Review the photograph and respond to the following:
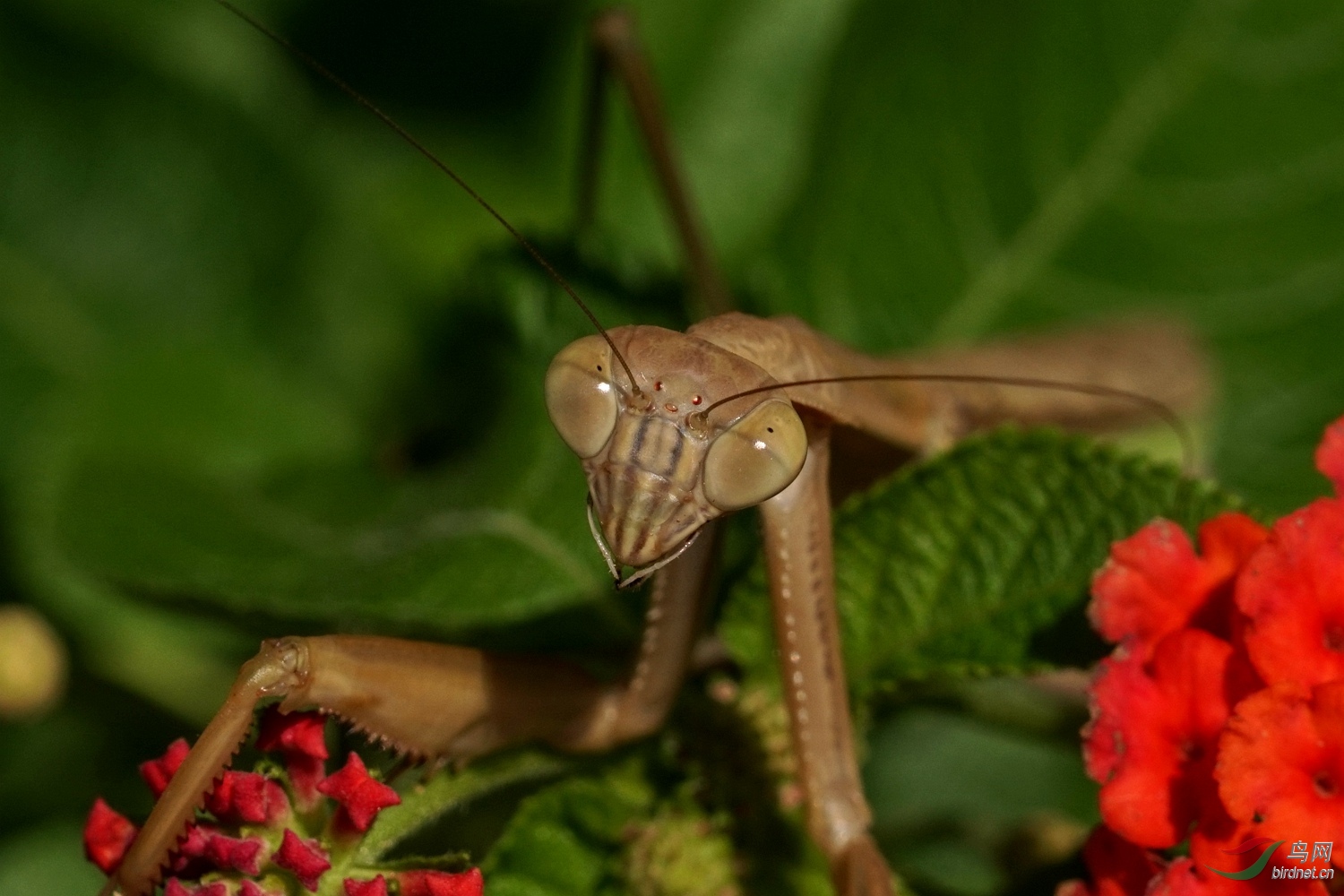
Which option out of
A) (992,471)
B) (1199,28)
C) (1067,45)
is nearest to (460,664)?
(992,471)

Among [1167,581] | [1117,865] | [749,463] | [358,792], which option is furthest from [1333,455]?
[358,792]

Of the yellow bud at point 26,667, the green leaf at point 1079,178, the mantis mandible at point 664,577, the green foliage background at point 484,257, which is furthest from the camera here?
the green leaf at point 1079,178

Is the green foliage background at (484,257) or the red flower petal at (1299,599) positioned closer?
the red flower petal at (1299,599)

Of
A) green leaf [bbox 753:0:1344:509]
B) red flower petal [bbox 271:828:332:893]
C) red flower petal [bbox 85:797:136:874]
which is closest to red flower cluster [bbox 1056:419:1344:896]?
red flower petal [bbox 271:828:332:893]

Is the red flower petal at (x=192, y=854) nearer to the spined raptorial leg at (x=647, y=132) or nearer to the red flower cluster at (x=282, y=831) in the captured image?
the red flower cluster at (x=282, y=831)

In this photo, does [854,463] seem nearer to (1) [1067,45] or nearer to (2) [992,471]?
(2) [992,471]

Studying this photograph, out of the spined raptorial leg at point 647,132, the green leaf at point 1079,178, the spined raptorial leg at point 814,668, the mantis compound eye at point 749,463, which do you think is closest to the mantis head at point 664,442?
the mantis compound eye at point 749,463
